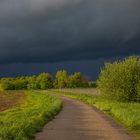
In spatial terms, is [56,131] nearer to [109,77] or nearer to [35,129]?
[35,129]

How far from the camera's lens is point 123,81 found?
6744cm

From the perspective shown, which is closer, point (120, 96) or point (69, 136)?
point (69, 136)

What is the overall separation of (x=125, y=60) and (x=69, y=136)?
Answer: 167 ft

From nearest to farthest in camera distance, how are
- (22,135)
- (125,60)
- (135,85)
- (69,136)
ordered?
(22,135) < (69,136) < (135,85) < (125,60)

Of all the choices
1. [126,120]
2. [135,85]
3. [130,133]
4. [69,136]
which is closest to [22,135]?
[69,136]

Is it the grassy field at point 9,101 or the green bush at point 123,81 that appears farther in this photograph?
the grassy field at point 9,101

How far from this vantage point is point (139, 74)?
68188 millimetres

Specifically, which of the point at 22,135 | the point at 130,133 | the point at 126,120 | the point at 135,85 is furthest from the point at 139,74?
the point at 22,135

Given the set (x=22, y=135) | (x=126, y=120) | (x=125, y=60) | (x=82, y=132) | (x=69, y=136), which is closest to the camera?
(x=22, y=135)

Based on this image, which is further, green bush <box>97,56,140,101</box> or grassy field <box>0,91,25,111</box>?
grassy field <box>0,91,25,111</box>

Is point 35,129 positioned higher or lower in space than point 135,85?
lower

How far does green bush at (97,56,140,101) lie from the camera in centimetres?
6738

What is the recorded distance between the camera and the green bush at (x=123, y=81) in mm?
67375

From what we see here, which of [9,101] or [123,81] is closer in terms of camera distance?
[123,81]
